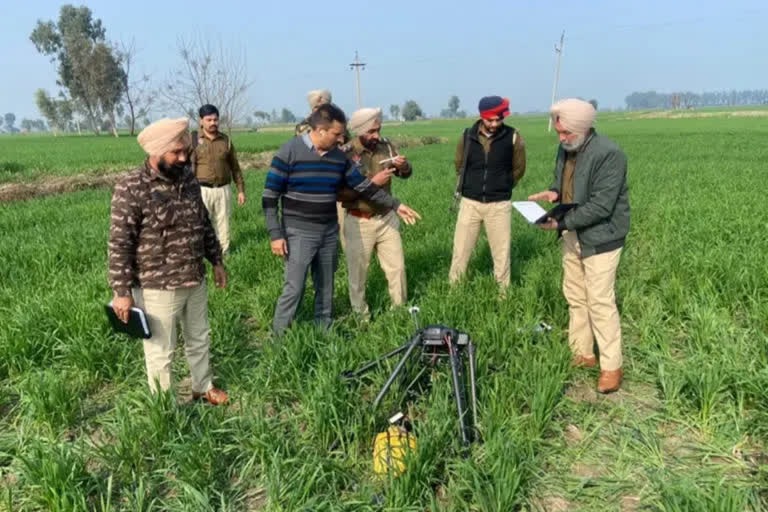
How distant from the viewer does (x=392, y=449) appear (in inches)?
93.0

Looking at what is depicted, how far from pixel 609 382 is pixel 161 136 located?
10.2ft

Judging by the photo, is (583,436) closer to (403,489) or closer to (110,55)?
(403,489)

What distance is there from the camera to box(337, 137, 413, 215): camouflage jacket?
409 cm

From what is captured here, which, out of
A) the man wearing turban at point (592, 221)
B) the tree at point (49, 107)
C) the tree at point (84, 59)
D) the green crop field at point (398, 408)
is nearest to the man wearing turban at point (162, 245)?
the green crop field at point (398, 408)

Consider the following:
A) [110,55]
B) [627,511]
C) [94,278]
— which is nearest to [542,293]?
[627,511]

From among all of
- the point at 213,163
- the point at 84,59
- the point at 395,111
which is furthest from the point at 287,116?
the point at 213,163

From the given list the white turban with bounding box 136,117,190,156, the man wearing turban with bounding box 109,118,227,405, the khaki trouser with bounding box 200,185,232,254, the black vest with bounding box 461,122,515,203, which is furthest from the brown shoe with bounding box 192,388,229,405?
Answer: the khaki trouser with bounding box 200,185,232,254

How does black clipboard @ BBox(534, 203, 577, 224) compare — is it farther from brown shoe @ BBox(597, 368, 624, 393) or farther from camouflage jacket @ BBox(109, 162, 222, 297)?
camouflage jacket @ BBox(109, 162, 222, 297)

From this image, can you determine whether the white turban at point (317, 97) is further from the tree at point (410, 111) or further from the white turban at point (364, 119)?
the tree at point (410, 111)

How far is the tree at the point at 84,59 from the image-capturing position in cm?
5550

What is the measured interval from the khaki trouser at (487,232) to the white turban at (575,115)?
5.23ft

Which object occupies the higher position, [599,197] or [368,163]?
[368,163]

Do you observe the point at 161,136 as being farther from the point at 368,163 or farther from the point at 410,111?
the point at 410,111

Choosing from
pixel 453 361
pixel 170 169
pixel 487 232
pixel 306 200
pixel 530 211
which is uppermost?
pixel 170 169
